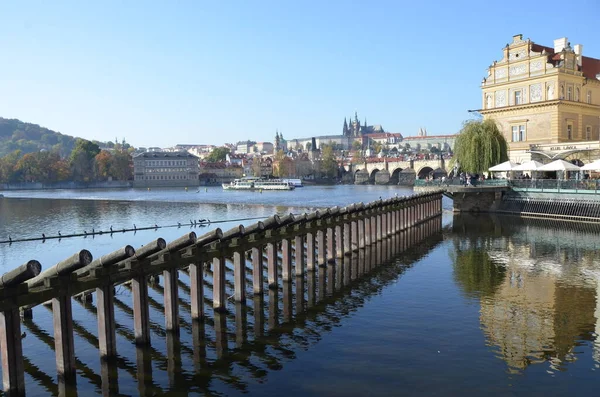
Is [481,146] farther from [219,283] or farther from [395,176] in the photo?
[395,176]

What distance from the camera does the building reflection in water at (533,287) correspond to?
16.3m

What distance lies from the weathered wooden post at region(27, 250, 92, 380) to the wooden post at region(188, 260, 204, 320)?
460cm

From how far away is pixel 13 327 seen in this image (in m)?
11.6

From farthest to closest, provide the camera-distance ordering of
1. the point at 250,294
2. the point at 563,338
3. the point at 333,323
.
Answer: the point at 250,294, the point at 333,323, the point at 563,338

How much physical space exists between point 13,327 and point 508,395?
36.2 feet

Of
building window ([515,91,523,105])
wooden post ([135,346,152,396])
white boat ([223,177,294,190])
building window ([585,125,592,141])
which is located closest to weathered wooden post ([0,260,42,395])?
wooden post ([135,346,152,396])

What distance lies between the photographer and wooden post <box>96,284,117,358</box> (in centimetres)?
1375

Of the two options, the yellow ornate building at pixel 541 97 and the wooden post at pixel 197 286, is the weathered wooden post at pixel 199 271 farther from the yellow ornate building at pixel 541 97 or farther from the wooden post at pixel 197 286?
the yellow ornate building at pixel 541 97

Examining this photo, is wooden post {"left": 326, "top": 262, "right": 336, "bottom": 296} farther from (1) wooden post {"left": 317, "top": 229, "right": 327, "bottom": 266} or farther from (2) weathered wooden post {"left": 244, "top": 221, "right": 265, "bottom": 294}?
(2) weathered wooden post {"left": 244, "top": 221, "right": 265, "bottom": 294}

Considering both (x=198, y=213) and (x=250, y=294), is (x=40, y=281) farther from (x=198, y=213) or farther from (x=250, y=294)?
(x=198, y=213)

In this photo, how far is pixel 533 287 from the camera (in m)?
23.8

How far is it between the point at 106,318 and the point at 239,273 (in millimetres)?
6579

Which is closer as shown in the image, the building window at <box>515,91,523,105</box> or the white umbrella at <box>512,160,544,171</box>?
the white umbrella at <box>512,160,544,171</box>

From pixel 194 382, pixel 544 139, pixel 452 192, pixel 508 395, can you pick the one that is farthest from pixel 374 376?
pixel 544 139
